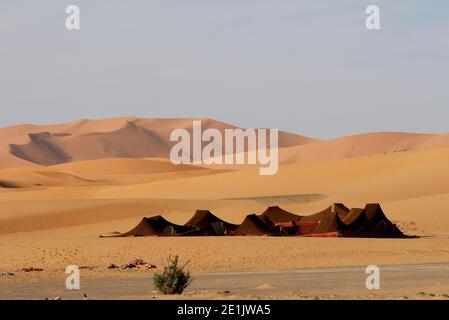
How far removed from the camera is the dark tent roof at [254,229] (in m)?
33.5

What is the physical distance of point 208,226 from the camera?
34.2 metres

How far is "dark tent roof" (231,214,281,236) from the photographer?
110ft

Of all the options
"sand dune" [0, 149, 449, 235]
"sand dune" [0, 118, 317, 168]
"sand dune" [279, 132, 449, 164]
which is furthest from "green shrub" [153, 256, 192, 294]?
"sand dune" [0, 118, 317, 168]

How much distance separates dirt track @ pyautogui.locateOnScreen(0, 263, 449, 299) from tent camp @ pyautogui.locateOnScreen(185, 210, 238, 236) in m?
9.74

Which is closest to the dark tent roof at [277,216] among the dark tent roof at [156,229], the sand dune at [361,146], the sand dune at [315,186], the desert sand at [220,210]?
the dark tent roof at [156,229]

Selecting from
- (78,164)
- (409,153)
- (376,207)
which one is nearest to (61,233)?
(376,207)

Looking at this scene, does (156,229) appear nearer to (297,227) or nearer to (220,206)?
(297,227)

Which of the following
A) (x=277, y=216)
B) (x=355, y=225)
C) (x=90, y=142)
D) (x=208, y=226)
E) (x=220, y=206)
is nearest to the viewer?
(x=355, y=225)

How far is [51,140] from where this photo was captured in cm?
16738

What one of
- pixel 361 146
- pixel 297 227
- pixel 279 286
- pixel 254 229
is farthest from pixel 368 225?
pixel 361 146

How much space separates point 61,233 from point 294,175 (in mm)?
26990

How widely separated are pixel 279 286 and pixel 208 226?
1479 cm

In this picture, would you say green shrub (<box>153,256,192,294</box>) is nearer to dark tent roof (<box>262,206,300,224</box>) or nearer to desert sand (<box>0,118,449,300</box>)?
desert sand (<box>0,118,449,300</box>)

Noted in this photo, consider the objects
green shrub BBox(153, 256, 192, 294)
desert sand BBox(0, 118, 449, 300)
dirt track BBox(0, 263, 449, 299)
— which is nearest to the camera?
dirt track BBox(0, 263, 449, 299)
